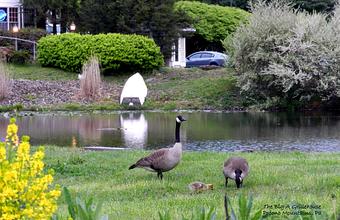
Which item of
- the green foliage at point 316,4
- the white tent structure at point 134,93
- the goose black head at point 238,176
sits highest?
the green foliage at point 316,4

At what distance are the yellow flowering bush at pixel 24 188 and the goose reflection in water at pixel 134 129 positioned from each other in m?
14.8

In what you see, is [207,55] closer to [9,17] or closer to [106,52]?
[106,52]

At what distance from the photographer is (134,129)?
75.3 feet

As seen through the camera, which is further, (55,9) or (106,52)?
(55,9)

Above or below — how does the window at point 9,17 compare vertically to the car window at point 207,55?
above

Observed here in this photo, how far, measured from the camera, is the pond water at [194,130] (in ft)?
63.3

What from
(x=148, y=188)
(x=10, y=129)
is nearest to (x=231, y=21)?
(x=148, y=188)

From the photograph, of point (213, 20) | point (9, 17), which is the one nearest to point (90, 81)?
point (9, 17)

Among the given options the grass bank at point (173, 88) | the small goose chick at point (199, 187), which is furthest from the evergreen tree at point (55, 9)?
the small goose chick at point (199, 187)

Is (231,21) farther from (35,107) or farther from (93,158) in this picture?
(93,158)

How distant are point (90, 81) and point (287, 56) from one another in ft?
28.1

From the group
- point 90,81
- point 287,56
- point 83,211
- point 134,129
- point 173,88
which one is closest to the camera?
point 83,211

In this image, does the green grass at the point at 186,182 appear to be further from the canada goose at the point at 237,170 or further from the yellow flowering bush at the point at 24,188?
the yellow flowering bush at the point at 24,188

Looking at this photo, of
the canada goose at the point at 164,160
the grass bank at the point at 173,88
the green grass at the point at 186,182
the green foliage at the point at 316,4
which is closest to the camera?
the green grass at the point at 186,182
